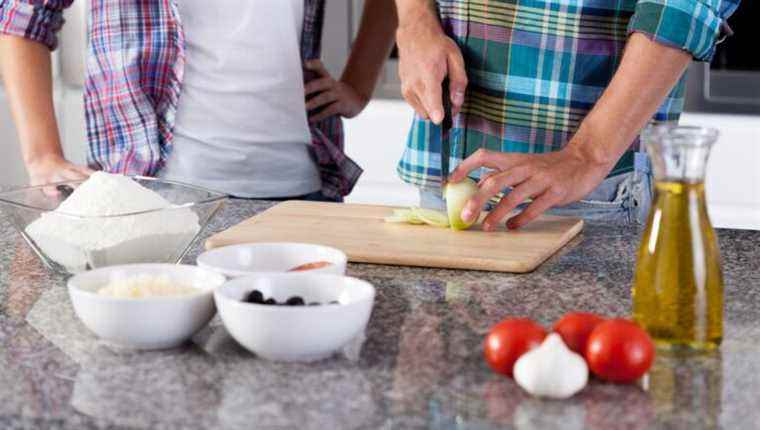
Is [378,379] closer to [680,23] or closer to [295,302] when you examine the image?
[295,302]

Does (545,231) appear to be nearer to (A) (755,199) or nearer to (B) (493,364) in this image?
(B) (493,364)

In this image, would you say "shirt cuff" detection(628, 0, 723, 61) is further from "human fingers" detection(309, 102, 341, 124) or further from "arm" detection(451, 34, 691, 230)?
"human fingers" detection(309, 102, 341, 124)

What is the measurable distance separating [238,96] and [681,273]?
1.02m

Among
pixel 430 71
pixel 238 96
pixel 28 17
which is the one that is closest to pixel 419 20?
pixel 430 71

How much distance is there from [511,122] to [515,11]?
0.16 meters

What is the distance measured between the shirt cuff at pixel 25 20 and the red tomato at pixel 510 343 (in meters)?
1.14

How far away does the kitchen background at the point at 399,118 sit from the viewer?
2.63 metres

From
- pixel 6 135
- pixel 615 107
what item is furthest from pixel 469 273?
pixel 6 135

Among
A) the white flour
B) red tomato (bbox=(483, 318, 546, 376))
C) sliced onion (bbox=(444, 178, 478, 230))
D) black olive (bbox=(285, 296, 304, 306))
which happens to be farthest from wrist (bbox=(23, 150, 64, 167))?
red tomato (bbox=(483, 318, 546, 376))

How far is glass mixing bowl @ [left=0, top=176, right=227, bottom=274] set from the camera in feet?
3.79

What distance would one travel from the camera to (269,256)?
1159 mm

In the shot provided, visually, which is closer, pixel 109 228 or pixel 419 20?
pixel 109 228

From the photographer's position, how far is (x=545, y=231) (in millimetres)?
1426

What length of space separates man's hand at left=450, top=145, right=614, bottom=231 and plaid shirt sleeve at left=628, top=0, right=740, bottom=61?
0.18m
